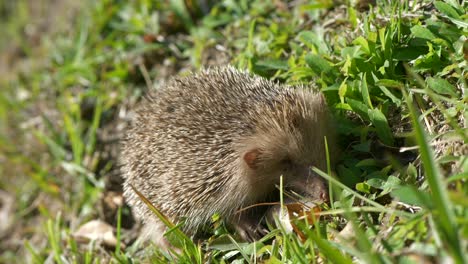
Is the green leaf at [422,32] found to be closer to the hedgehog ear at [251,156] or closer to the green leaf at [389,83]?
the green leaf at [389,83]

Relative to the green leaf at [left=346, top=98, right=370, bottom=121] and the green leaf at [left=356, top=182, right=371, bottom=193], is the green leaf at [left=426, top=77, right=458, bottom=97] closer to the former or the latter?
the green leaf at [left=346, top=98, right=370, bottom=121]

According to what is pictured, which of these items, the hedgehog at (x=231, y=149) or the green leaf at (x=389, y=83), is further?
the hedgehog at (x=231, y=149)

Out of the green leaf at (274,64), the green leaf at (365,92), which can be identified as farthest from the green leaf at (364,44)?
the green leaf at (274,64)

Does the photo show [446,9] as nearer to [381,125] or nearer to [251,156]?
[381,125]

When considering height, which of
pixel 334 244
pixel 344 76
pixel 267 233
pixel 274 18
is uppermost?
pixel 274 18

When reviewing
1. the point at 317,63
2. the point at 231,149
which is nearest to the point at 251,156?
the point at 231,149

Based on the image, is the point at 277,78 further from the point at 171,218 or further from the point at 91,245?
the point at 91,245

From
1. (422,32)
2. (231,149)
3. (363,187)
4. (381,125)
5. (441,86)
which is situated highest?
(422,32)

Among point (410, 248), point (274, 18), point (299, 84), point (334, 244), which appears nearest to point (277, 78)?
point (299, 84)
